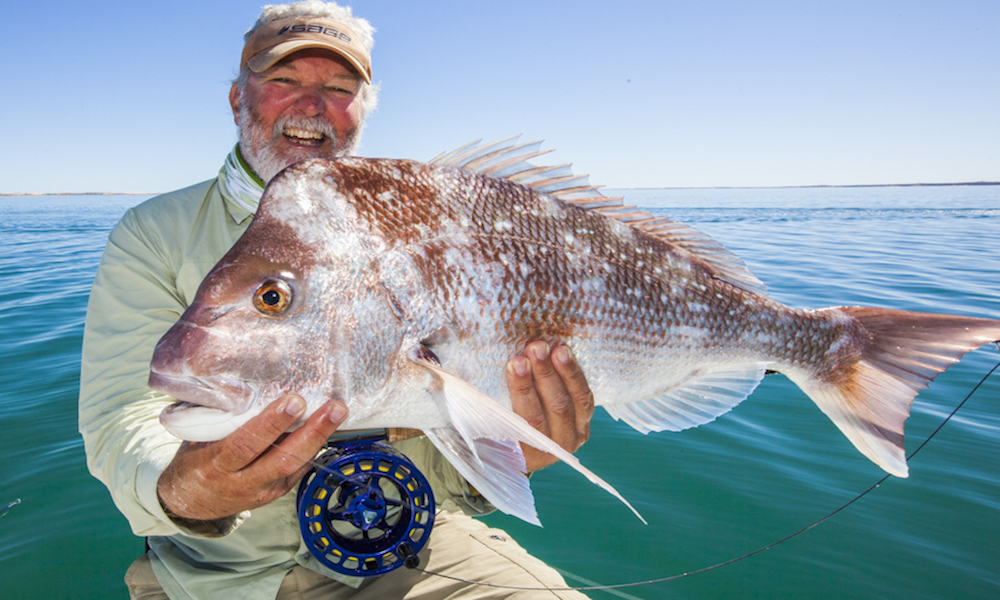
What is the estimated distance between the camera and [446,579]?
7.57 feet

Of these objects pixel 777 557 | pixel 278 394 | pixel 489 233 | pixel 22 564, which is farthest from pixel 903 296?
pixel 22 564

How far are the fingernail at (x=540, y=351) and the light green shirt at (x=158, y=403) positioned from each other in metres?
0.99

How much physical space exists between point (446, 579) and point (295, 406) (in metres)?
1.32

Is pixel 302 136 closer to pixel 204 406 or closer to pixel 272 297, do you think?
pixel 272 297

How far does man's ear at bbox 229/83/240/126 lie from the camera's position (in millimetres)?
2704

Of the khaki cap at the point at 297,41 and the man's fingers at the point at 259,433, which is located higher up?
the khaki cap at the point at 297,41

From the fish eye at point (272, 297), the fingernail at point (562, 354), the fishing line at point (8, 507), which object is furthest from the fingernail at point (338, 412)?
the fishing line at point (8, 507)

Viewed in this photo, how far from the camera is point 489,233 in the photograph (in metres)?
1.74

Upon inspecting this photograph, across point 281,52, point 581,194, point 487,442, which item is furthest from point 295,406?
point 281,52

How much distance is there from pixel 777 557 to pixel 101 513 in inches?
165

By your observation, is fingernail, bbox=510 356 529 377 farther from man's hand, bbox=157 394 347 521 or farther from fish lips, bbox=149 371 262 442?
fish lips, bbox=149 371 262 442

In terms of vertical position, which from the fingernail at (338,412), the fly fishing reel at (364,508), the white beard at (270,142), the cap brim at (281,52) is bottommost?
the fly fishing reel at (364,508)

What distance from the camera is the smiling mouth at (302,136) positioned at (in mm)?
2482

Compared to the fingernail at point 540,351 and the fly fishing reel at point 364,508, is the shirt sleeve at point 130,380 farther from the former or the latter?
the fingernail at point 540,351
